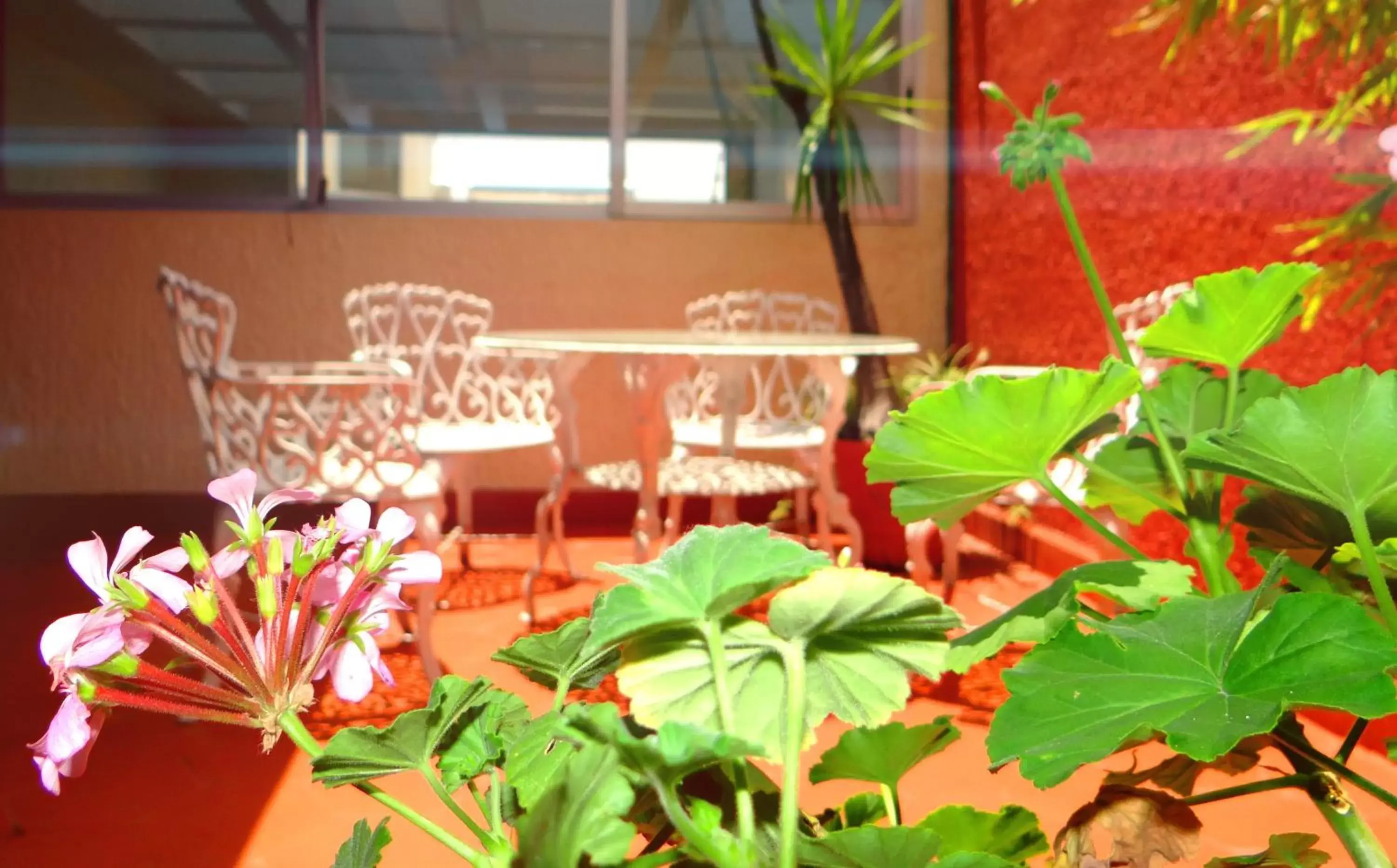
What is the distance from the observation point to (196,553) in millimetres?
272

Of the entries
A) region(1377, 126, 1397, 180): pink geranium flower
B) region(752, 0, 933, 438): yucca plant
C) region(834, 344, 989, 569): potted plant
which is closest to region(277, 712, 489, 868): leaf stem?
region(1377, 126, 1397, 180): pink geranium flower

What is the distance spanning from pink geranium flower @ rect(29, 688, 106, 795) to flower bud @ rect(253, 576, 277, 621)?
5cm

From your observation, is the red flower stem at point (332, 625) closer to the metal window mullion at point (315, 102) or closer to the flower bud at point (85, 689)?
the flower bud at point (85, 689)

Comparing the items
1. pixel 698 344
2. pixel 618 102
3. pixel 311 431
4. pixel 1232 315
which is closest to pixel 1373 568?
pixel 1232 315

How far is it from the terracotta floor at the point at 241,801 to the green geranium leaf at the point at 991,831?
136 centimetres

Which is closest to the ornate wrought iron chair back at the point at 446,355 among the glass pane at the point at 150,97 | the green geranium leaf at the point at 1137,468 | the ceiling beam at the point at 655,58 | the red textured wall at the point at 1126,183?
the glass pane at the point at 150,97

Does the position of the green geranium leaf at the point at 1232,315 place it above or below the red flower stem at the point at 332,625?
above

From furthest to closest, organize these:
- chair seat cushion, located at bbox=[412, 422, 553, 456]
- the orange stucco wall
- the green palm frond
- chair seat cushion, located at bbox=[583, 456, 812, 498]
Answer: the orange stucco wall, the green palm frond, chair seat cushion, located at bbox=[412, 422, 553, 456], chair seat cushion, located at bbox=[583, 456, 812, 498]

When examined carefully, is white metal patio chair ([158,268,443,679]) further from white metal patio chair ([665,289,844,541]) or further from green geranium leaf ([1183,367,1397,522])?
green geranium leaf ([1183,367,1397,522])

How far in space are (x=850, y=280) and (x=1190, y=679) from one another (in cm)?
398

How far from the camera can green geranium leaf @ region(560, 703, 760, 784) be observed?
7.7 inches

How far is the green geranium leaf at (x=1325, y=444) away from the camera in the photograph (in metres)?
0.33

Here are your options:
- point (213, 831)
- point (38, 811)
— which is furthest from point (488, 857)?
point (38, 811)

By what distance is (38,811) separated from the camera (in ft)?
6.34
